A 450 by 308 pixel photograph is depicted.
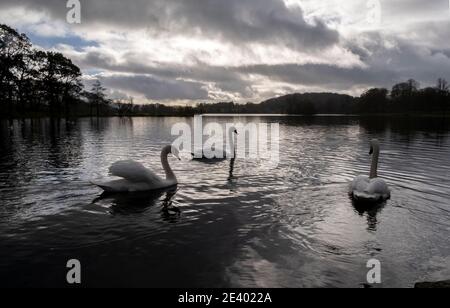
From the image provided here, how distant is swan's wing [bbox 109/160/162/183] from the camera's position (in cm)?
1135

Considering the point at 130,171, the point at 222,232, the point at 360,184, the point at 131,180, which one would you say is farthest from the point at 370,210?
the point at 131,180

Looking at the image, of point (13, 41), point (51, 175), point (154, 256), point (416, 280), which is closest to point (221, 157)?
point (51, 175)

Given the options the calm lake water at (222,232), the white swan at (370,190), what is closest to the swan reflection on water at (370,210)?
the calm lake water at (222,232)

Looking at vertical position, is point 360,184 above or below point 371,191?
above

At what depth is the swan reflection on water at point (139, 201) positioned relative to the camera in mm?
10500

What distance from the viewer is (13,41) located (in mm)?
56219

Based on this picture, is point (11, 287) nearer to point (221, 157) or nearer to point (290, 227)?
point (290, 227)

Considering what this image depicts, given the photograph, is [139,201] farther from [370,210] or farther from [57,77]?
[57,77]

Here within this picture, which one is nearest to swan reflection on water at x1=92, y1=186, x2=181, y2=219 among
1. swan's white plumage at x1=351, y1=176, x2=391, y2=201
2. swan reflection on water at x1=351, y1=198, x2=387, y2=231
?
swan reflection on water at x1=351, y1=198, x2=387, y2=231

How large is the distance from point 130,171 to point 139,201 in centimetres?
101

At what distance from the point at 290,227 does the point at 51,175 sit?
35.6 feet

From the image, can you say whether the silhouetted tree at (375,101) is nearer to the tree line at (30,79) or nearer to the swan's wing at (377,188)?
the tree line at (30,79)

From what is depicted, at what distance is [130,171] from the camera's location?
11.5 m

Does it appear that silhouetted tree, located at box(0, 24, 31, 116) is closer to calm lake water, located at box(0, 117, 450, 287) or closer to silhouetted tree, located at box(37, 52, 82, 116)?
silhouetted tree, located at box(37, 52, 82, 116)
